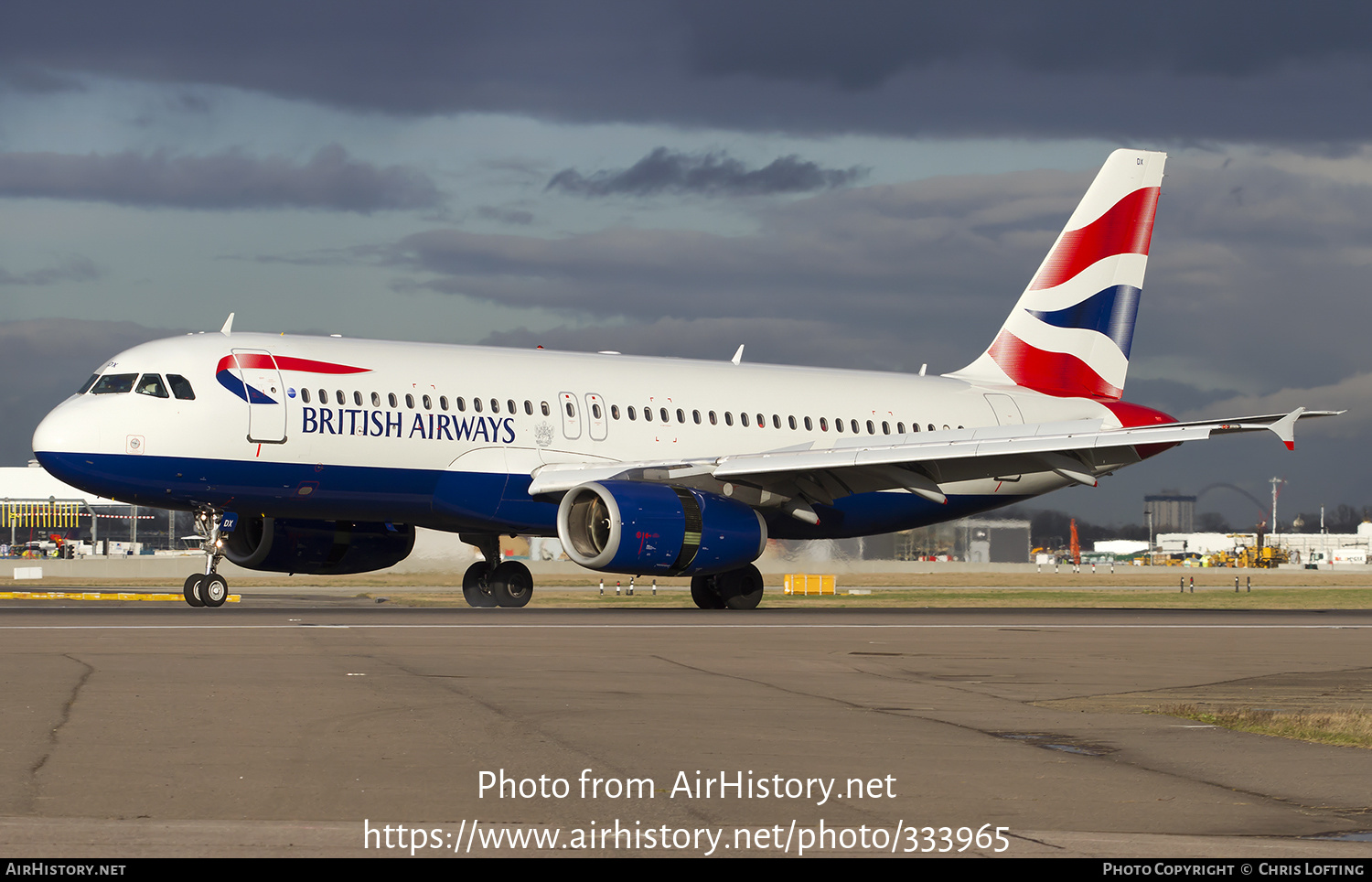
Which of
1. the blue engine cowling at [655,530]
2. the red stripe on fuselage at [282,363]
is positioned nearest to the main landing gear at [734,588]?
the blue engine cowling at [655,530]

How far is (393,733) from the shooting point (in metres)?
10.2

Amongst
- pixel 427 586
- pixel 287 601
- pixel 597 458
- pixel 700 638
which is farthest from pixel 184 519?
pixel 700 638

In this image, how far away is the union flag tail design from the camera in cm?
3412

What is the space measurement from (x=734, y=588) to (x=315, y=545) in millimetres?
7950

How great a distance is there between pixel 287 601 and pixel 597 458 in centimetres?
1496

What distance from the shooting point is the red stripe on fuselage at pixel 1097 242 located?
3416cm

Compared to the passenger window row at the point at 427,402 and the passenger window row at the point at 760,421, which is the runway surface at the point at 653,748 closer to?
the passenger window row at the point at 427,402

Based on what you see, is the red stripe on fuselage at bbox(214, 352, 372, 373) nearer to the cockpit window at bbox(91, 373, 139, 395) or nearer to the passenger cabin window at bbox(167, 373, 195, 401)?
the passenger cabin window at bbox(167, 373, 195, 401)

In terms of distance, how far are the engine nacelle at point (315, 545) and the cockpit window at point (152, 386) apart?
413cm

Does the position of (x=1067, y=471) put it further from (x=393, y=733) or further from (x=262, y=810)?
(x=262, y=810)

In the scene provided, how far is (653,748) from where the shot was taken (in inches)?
381

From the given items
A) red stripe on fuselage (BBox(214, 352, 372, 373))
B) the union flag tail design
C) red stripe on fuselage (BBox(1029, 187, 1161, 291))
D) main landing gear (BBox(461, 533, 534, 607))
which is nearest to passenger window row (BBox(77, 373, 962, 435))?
red stripe on fuselage (BBox(214, 352, 372, 373))

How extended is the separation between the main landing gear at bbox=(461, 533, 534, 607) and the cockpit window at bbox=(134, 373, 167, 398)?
6958 millimetres
